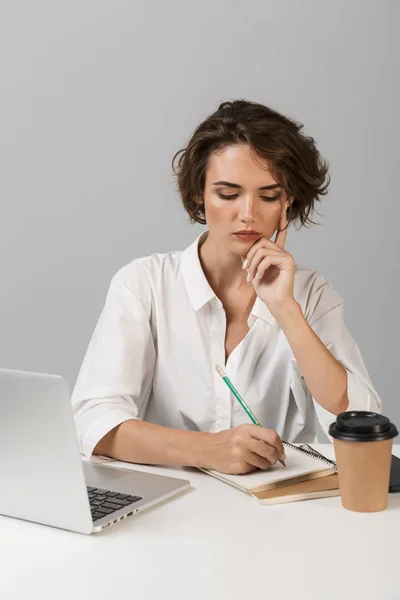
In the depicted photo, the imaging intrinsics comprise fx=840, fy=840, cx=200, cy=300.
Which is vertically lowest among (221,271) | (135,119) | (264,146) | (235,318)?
(235,318)

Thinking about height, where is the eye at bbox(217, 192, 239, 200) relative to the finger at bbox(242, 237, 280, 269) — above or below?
above

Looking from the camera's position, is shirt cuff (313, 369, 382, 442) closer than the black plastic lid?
No

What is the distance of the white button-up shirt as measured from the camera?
76.1 inches

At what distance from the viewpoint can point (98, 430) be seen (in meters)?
1.63

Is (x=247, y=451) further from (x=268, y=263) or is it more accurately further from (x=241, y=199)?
(x=241, y=199)

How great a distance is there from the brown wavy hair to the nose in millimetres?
107

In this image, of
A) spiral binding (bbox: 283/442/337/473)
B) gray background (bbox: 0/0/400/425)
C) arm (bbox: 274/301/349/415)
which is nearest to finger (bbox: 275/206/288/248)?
arm (bbox: 274/301/349/415)

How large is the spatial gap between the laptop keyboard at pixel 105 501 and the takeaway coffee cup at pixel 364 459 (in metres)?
0.32

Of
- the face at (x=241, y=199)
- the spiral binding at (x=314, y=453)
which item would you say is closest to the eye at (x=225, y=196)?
the face at (x=241, y=199)

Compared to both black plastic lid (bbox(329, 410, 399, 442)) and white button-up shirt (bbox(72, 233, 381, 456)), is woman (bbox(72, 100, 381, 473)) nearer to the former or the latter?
white button-up shirt (bbox(72, 233, 381, 456))

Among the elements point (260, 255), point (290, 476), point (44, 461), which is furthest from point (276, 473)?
point (260, 255)

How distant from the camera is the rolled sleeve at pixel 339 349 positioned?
1.80 m

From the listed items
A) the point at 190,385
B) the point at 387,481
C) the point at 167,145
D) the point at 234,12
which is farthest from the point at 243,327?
the point at 234,12

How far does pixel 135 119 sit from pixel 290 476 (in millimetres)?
2302
